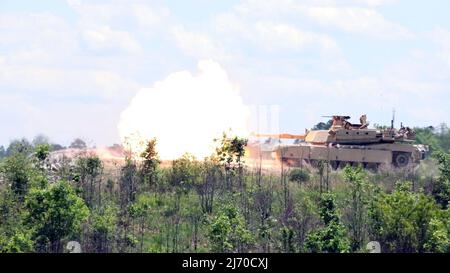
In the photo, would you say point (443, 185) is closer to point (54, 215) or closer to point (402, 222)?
point (402, 222)

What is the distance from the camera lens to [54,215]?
5912 cm

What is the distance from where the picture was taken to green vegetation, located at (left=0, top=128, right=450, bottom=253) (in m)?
60.0

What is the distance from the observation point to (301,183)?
87.0 m

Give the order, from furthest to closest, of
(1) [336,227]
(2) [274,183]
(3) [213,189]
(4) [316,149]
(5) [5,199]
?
1. (4) [316,149]
2. (2) [274,183]
3. (3) [213,189]
4. (5) [5,199]
5. (1) [336,227]

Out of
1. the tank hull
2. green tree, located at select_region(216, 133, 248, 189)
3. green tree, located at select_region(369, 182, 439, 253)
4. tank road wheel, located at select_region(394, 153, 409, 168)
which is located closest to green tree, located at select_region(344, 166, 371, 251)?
green tree, located at select_region(369, 182, 439, 253)

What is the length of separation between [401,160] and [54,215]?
41.4 m

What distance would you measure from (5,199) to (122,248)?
8.05 m

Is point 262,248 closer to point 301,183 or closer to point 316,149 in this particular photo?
point 301,183

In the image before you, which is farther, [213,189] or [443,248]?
[213,189]

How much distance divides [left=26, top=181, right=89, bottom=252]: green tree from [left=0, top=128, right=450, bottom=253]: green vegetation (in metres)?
0.06

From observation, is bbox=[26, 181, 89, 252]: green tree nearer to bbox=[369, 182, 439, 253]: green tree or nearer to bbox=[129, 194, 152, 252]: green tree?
bbox=[129, 194, 152, 252]: green tree

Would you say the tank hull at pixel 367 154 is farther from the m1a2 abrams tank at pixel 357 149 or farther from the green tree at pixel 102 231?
the green tree at pixel 102 231
